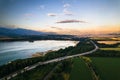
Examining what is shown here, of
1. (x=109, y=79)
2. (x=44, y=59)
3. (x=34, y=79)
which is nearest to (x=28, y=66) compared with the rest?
(x=44, y=59)

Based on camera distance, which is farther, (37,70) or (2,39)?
(2,39)

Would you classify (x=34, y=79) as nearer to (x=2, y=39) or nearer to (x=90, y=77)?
(x=90, y=77)

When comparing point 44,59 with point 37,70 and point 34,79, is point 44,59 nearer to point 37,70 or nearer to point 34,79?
point 37,70

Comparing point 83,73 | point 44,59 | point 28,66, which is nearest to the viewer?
point 83,73

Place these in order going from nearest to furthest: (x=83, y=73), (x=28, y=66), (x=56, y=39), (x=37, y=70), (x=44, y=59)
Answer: (x=83, y=73), (x=37, y=70), (x=28, y=66), (x=44, y=59), (x=56, y=39)

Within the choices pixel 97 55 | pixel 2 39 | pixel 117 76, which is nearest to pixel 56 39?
pixel 2 39

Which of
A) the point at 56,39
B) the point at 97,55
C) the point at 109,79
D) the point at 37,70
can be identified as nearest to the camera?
the point at 109,79

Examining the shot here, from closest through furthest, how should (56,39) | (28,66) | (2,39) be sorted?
(28,66) → (2,39) → (56,39)

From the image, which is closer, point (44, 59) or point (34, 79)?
point (34, 79)
